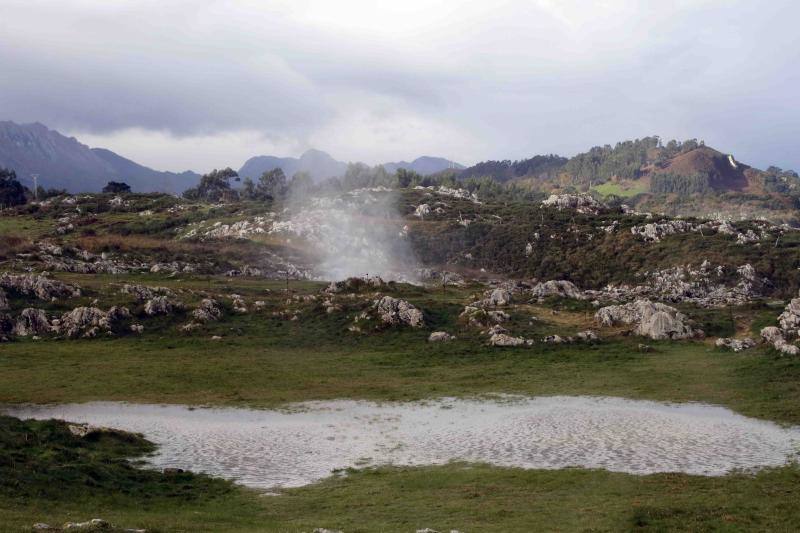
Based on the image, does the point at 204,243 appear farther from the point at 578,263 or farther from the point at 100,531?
the point at 100,531

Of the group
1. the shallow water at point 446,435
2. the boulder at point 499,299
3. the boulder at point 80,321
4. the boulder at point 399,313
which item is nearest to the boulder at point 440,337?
the boulder at point 399,313

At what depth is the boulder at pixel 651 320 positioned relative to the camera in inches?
2864

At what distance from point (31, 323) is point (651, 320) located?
64.8m

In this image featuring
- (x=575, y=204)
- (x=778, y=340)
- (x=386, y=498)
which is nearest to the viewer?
(x=386, y=498)

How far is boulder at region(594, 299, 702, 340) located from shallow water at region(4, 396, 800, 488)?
25.0 meters

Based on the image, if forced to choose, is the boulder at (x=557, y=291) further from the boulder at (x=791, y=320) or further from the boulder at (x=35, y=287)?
the boulder at (x=35, y=287)

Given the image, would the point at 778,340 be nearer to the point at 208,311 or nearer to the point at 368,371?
the point at 368,371

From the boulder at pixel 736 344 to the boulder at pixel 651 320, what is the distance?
5.37 m

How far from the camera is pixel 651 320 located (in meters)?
73.7

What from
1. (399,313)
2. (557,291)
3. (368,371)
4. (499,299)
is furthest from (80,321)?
(557,291)

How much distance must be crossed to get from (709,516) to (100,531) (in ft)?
68.5

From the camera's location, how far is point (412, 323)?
7756cm

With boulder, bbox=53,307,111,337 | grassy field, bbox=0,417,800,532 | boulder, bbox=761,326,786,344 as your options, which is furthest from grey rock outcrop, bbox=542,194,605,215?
grassy field, bbox=0,417,800,532

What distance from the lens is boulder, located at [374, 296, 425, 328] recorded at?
3056 inches
